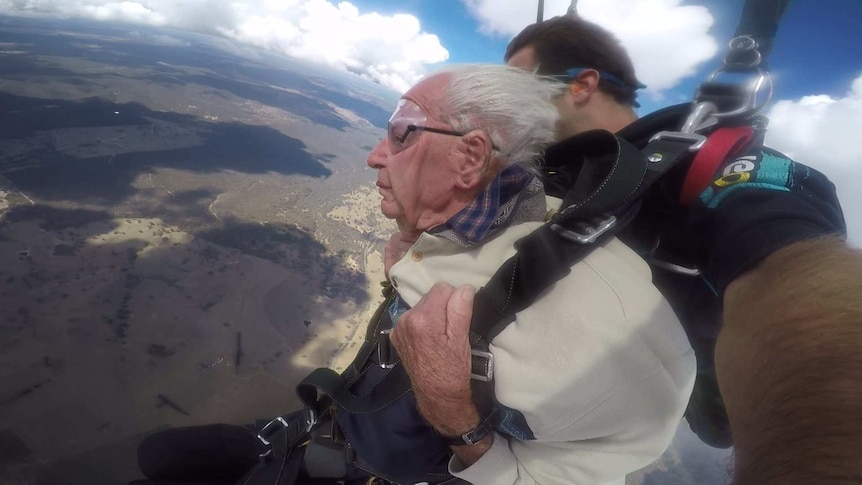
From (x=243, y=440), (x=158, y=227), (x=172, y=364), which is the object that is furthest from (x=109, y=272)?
(x=243, y=440)

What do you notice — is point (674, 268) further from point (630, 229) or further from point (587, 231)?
point (587, 231)

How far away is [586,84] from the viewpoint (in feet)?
5.08

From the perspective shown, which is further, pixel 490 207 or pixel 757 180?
pixel 490 207

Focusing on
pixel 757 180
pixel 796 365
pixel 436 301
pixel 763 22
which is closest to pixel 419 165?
pixel 436 301

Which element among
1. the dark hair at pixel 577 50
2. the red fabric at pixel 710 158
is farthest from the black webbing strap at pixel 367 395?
the dark hair at pixel 577 50

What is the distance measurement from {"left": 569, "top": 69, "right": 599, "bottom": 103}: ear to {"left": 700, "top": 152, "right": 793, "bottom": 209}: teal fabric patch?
2.83 ft

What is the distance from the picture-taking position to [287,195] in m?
13.5

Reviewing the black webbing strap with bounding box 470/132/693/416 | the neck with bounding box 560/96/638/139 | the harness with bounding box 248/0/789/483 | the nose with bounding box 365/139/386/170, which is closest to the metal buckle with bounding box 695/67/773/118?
the harness with bounding box 248/0/789/483

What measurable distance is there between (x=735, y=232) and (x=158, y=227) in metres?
11.1

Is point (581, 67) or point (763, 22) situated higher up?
point (763, 22)

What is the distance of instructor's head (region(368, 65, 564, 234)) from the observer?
1.09 metres

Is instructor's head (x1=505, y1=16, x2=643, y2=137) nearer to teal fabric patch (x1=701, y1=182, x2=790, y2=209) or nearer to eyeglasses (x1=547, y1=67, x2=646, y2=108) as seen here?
eyeglasses (x1=547, y1=67, x2=646, y2=108)

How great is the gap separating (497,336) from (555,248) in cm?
24

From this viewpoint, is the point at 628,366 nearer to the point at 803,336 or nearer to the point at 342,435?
the point at 803,336
